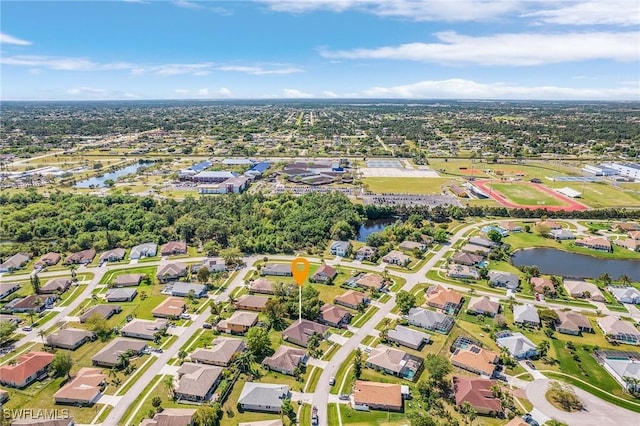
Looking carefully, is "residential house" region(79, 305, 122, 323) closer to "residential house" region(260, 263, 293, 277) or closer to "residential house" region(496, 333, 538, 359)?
"residential house" region(260, 263, 293, 277)

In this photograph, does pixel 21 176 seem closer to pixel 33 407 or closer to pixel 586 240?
pixel 33 407

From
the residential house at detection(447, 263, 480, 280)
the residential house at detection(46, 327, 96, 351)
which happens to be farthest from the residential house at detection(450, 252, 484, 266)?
the residential house at detection(46, 327, 96, 351)

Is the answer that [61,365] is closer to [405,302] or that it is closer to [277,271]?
[277,271]

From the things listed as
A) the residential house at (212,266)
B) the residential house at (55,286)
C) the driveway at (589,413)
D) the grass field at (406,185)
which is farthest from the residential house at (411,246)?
the residential house at (55,286)

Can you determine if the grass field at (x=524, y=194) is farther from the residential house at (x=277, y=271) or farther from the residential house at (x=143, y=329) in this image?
the residential house at (x=143, y=329)

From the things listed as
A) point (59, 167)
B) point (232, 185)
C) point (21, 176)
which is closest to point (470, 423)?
point (232, 185)

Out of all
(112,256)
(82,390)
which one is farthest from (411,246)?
(82,390)
